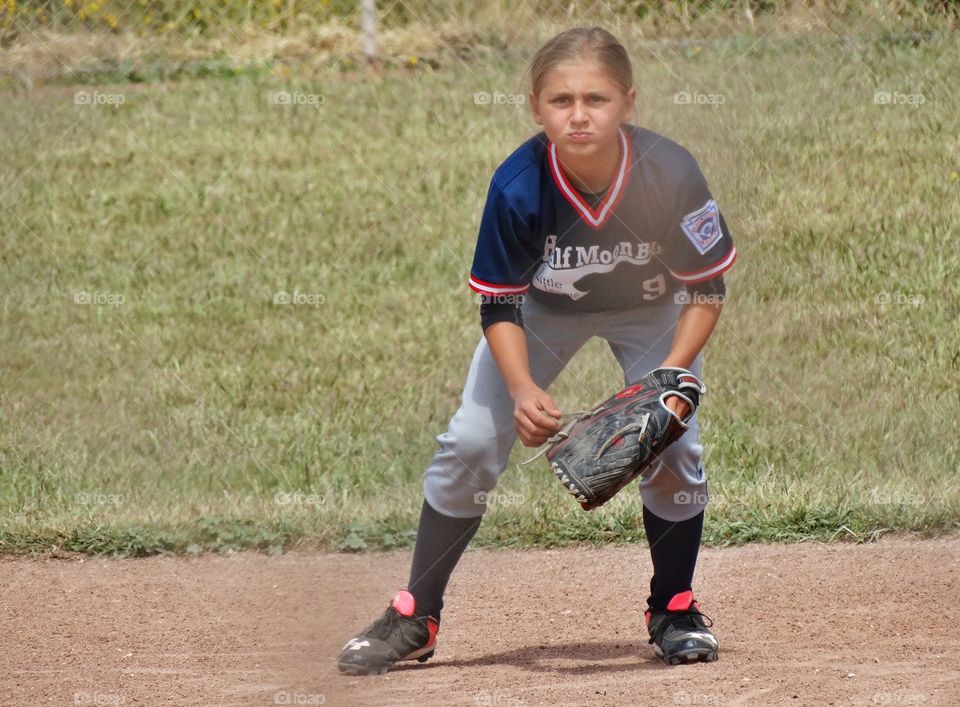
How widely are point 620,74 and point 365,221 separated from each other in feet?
15.0

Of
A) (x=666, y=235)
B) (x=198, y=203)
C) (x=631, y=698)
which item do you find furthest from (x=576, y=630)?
(x=198, y=203)

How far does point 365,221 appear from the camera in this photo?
24.4 feet

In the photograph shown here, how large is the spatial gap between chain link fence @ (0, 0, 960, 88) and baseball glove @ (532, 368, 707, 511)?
5.37 metres

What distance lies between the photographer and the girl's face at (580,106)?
293 cm

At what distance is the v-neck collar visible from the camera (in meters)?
3.07

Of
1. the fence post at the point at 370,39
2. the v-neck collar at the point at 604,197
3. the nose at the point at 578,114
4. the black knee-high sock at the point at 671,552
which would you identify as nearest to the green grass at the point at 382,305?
the fence post at the point at 370,39

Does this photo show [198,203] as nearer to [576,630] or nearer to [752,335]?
[752,335]

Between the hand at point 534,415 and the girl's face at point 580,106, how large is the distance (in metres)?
0.56

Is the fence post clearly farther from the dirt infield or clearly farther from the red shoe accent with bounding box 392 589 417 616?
the red shoe accent with bounding box 392 589 417 616

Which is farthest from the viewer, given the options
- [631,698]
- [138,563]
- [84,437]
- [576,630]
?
[84,437]

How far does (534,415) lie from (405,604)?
0.66m

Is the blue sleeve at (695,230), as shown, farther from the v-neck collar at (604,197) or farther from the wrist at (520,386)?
the wrist at (520,386)

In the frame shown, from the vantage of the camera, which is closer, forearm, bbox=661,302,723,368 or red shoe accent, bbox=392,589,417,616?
forearm, bbox=661,302,723,368

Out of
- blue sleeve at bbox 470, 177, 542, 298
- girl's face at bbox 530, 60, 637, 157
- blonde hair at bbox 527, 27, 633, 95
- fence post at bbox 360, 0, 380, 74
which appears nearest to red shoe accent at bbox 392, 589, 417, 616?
blue sleeve at bbox 470, 177, 542, 298
